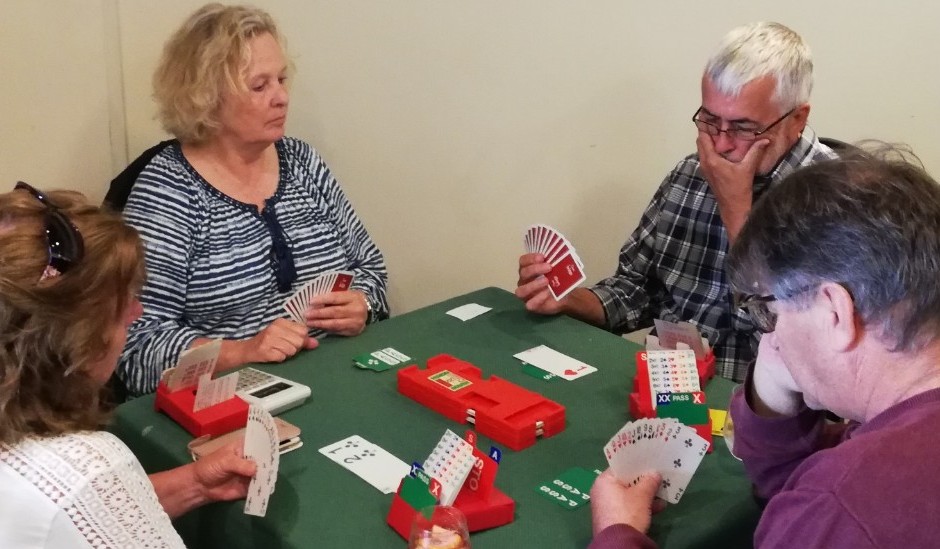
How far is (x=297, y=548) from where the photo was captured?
4.29ft

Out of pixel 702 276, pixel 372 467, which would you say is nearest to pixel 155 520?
pixel 372 467

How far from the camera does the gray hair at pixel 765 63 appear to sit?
204 cm

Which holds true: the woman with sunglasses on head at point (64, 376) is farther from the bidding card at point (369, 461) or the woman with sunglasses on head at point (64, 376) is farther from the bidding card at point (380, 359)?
the bidding card at point (380, 359)

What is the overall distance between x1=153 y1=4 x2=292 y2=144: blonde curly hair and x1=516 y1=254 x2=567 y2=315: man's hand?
934mm

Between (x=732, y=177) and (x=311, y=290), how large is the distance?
111 cm

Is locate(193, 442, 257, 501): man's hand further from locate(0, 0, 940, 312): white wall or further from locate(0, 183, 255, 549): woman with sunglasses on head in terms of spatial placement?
locate(0, 0, 940, 312): white wall

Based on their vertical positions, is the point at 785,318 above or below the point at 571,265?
above

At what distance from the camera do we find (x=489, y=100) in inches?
121

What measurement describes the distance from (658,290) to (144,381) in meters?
1.43

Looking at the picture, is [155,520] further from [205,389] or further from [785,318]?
[785,318]

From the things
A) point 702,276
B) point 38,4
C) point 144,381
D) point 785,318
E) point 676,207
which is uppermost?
point 38,4

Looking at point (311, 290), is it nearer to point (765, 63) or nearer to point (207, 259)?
point (207, 259)

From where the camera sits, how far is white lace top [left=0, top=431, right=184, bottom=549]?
45.0 inches

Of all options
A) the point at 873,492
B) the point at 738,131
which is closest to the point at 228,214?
the point at 738,131
